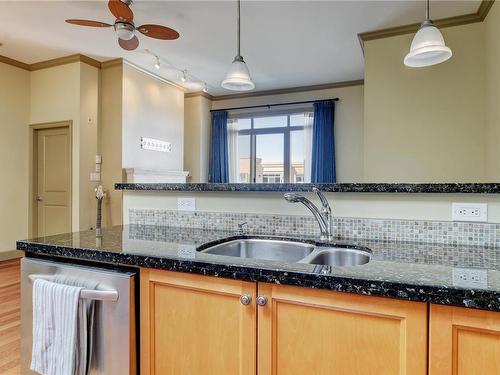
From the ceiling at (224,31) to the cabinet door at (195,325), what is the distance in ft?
10.1

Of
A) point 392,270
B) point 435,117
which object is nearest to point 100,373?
point 392,270

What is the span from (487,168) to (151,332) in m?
3.50

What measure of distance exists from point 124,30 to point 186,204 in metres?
2.12

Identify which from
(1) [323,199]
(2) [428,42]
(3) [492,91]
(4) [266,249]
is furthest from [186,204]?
(3) [492,91]

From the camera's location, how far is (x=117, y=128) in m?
4.60

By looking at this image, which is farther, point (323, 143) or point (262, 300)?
point (323, 143)

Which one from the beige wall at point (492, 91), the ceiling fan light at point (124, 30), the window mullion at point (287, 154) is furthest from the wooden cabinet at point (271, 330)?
the window mullion at point (287, 154)

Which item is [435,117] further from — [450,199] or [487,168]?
[450,199]

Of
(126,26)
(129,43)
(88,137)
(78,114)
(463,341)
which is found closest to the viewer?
(463,341)

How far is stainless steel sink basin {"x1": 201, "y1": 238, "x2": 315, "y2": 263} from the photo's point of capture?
4.68ft

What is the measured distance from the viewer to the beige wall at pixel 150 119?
4.71m

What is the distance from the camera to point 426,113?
3564mm

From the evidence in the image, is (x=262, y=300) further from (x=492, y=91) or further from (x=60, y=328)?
(x=492, y=91)

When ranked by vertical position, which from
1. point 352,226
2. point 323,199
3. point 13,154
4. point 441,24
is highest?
point 441,24
